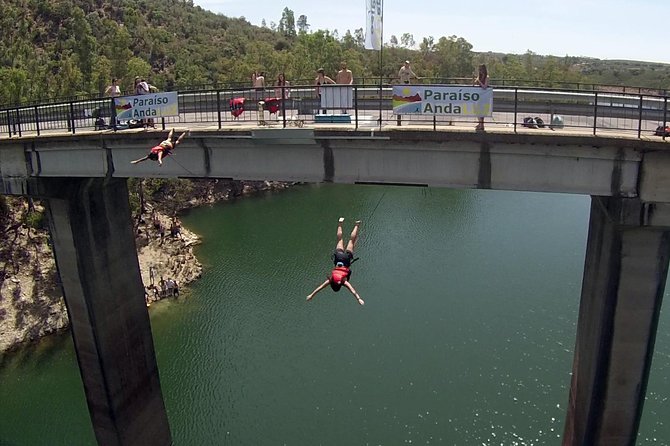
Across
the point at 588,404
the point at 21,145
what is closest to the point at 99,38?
the point at 21,145

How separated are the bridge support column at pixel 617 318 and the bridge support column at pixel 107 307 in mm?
15601

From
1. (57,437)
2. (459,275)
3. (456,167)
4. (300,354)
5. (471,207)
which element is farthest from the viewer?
(471,207)

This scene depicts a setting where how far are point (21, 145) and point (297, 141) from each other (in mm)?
10698

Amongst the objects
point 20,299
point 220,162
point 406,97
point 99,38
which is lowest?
point 20,299

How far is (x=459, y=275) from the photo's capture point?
3906 cm

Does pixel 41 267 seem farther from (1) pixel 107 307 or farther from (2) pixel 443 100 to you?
(2) pixel 443 100

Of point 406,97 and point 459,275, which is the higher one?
point 406,97

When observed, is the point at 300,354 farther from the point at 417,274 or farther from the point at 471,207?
the point at 471,207

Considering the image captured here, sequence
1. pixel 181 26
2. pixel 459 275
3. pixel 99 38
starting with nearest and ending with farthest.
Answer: pixel 459 275 < pixel 99 38 < pixel 181 26

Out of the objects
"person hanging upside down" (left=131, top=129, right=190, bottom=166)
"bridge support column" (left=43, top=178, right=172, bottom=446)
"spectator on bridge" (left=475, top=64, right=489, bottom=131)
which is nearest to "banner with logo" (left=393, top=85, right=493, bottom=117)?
"spectator on bridge" (left=475, top=64, right=489, bottom=131)

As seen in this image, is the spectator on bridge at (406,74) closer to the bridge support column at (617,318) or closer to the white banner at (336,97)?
the white banner at (336,97)

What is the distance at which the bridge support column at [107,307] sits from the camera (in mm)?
19891

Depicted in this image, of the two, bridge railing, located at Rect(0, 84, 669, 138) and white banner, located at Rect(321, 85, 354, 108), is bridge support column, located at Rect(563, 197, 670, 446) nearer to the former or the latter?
bridge railing, located at Rect(0, 84, 669, 138)

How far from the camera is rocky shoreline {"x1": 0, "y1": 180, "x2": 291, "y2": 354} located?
103 feet
